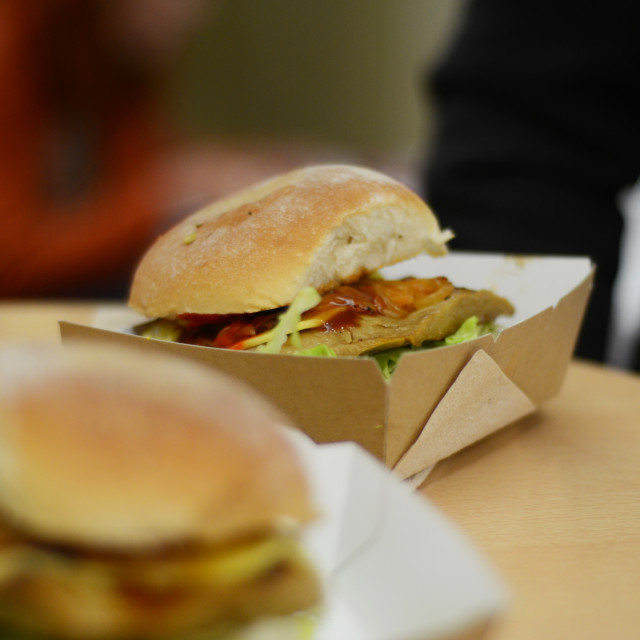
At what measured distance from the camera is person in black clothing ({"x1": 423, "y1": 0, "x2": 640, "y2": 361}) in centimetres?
221

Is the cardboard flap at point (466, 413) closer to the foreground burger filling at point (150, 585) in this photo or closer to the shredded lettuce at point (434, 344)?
the shredded lettuce at point (434, 344)

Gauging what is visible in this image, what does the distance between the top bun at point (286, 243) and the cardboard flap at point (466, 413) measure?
0.31 metres

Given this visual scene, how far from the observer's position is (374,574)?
654 millimetres

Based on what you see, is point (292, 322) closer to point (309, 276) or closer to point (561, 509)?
point (309, 276)

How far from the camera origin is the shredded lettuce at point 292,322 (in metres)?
1.24

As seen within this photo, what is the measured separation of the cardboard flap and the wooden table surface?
0.05 metres

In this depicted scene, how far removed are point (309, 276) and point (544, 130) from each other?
137 cm

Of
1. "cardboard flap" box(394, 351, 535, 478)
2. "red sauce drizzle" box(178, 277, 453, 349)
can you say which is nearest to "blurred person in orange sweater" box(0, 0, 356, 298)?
"red sauce drizzle" box(178, 277, 453, 349)

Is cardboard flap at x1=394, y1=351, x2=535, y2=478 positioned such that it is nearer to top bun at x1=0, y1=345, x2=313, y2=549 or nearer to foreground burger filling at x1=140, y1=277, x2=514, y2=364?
foreground burger filling at x1=140, y1=277, x2=514, y2=364

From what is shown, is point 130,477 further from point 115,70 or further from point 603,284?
point 115,70

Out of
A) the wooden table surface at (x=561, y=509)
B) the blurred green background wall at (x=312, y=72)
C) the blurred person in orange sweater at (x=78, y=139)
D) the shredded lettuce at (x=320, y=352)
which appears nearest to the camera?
the wooden table surface at (x=561, y=509)

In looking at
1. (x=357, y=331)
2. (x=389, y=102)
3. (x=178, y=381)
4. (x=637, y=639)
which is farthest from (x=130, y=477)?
(x=389, y=102)

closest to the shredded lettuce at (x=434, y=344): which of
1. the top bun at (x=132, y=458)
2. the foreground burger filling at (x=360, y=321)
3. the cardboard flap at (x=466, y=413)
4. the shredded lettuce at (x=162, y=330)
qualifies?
the foreground burger filling at (x=360, y=321)

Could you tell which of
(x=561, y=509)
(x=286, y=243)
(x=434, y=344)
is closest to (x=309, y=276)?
(x=286, y=243)
